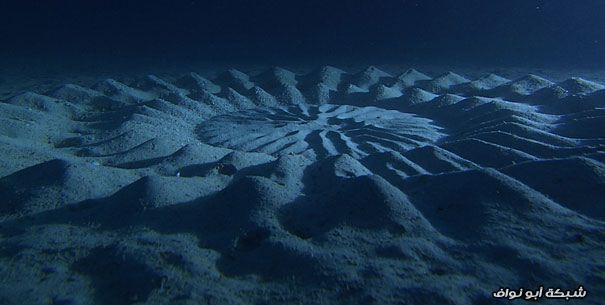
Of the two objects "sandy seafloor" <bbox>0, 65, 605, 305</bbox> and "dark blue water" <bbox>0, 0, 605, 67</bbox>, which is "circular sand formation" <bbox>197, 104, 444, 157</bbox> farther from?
"dark blue water" <bbox>0, 0, 605, 67</bbox>

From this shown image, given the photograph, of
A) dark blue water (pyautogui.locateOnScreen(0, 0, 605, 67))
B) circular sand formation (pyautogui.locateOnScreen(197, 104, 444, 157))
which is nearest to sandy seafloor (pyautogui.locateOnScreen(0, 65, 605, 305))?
circular sand formation (pyautogui.locateOnScreen(197, 104, 444, 157))

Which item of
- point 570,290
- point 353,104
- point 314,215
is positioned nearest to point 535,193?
point 570,290

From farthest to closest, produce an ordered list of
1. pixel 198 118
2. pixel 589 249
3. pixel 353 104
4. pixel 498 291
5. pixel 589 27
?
pixel 589 27
pixel 353 104
pixel 198 118
pixel 589 249
pixel 498 291

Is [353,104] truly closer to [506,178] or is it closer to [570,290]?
[506,178]

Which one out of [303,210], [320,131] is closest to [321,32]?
[320,131]

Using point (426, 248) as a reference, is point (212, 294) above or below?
below

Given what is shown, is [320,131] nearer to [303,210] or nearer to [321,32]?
[303,210]
